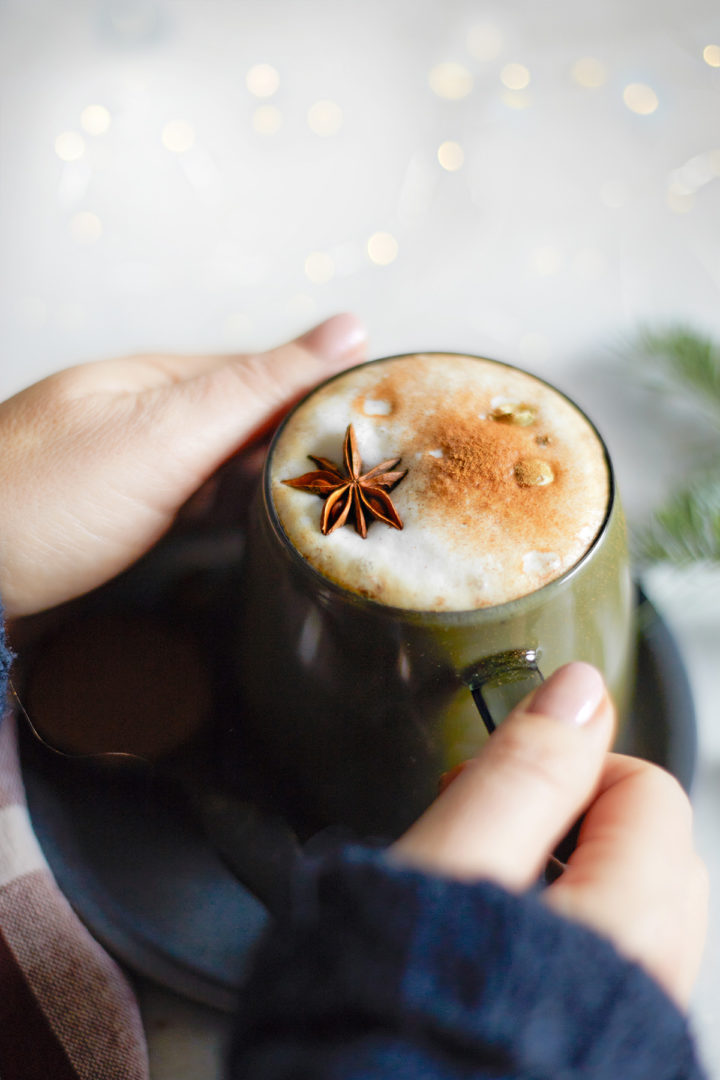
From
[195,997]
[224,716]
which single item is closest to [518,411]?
[224,716]

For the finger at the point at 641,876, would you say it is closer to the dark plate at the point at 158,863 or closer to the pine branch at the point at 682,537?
the dark plate at the point at 158,863

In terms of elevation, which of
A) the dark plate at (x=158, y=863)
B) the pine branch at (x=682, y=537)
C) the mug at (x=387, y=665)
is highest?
the mug at (x=387, y=665)

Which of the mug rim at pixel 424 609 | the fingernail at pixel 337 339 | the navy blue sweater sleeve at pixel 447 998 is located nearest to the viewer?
the navy blue sweater sleeve at pixel 447 998

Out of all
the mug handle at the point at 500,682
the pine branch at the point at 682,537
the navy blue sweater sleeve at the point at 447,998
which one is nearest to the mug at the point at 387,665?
the mug handle at the point at 500,682

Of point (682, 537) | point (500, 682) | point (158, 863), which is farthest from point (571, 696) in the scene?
point (682, 537)

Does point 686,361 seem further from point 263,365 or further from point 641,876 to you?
point 641,876

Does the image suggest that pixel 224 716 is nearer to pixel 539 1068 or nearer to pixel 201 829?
pixel 201 829
